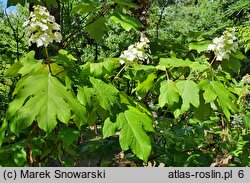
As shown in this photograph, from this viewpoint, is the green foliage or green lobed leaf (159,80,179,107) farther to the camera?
green lobed leaf (159,80,179,107)

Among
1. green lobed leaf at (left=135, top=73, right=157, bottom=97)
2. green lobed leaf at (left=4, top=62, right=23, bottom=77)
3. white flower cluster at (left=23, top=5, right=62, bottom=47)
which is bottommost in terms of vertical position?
green lobed leaf at (left=135, top=73, right=157, bottom=97)

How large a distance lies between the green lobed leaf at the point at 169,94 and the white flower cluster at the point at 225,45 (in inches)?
13.4

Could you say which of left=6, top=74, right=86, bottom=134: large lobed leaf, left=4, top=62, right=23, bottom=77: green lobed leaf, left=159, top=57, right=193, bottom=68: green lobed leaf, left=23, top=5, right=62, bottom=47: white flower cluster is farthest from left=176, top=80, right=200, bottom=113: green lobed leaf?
left=4, top=62, right=23, bottom=77: green lobed leaf

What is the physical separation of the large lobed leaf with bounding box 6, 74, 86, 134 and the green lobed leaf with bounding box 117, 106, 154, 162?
204 mm

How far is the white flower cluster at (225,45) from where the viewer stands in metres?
1.88

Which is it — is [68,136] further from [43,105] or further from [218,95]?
[218,95]

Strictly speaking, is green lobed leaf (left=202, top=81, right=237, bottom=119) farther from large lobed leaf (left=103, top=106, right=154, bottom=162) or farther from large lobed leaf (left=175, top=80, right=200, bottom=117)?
large lobed leaf (left=103, top=106, right=154, bottom=162)

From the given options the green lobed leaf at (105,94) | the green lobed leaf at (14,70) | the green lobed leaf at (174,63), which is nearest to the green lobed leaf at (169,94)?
the green lobed leaf at (174,63)

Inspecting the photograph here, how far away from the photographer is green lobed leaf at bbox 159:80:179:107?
166 centimetres

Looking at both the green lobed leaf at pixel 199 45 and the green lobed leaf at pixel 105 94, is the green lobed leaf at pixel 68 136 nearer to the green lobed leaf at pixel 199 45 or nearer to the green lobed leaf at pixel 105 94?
the green lobed leaf at pixel 105 94

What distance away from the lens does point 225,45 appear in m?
1.89

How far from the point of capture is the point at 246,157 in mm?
2363

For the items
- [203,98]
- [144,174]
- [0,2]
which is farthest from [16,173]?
[0,2]

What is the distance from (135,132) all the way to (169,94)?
0.26m
